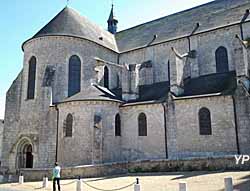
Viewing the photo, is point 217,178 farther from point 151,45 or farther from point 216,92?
point 151,45

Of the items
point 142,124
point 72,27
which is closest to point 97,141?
point 142,124

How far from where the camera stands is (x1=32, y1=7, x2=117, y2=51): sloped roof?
74.7 ft

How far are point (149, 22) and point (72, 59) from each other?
10655mm

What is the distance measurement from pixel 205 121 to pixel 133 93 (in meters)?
6.17

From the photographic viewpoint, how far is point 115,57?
26328mm

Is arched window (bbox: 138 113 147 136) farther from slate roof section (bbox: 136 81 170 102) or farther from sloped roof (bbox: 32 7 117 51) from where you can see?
sloped roof (bbox: 32 7 117 51)

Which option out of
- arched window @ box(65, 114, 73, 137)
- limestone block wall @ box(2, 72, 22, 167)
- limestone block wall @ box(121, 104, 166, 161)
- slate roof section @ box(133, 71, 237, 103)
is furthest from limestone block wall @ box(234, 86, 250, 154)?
limestone block wall @ box(2, 72, 22, 167)

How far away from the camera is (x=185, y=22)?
25.2m

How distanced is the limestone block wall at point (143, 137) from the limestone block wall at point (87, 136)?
785 mm

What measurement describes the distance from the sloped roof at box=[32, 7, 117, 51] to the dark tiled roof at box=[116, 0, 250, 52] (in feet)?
8.69

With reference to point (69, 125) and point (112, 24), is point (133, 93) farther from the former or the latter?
point (112, 24)

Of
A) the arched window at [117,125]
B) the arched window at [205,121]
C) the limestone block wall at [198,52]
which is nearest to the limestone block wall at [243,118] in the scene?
the arched window at [205,121]

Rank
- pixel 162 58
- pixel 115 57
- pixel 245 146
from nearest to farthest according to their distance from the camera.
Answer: pixel 245 146 < pixel 162 58 < pixel 115 57

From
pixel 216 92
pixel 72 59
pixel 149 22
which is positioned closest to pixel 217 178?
pixel 216 92
